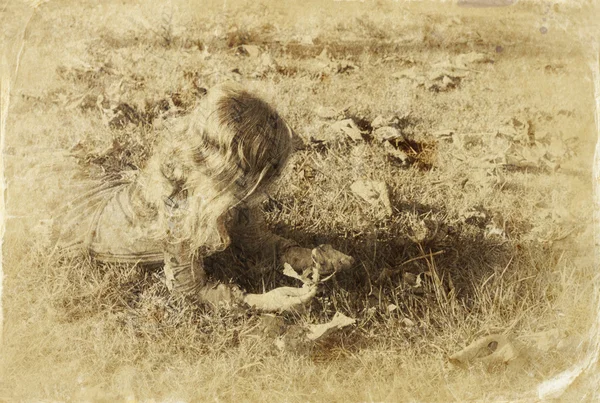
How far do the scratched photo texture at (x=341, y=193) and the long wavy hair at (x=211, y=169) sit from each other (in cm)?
10

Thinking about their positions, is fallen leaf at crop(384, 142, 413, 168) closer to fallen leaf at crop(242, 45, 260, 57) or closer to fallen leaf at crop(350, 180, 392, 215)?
fallen leaf at crop(350, 180, 392, 215)

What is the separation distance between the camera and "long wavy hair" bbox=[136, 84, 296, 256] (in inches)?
105

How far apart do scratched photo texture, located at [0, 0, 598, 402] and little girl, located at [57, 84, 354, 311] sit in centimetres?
7

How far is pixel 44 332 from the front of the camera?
2770 millimetres

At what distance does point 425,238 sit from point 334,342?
73 centimetres

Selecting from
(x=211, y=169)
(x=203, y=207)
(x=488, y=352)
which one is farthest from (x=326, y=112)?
(x=488, y=352)

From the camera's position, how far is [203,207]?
2.69 m

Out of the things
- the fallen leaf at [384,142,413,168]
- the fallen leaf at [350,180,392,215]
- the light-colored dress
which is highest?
the fallen leaf at [384,142,413,168]

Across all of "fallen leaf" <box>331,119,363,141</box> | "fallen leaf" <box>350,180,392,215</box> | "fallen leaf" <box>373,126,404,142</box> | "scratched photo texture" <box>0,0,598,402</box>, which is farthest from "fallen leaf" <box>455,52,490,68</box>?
"fallen leaf" <box>350,180,392,215</box>

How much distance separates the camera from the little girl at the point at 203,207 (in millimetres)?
2684

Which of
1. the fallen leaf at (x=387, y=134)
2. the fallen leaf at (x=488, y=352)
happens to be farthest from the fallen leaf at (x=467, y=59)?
the fallen leaf at (x=488, y=352)

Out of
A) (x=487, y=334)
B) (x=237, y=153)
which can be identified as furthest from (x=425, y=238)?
(x=237, y=153)

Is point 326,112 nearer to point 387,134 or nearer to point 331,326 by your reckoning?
point 387,134

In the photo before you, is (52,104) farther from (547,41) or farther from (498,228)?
(547,41)
